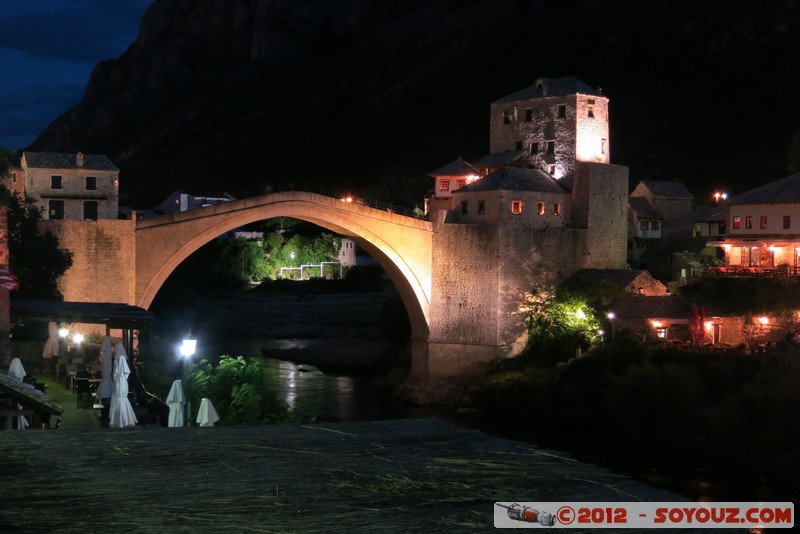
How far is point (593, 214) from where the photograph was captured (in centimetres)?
4200

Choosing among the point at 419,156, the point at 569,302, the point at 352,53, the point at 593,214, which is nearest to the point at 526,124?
the point at 593,214

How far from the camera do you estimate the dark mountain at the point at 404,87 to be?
3465 inches

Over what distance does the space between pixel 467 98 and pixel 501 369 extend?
7132cm

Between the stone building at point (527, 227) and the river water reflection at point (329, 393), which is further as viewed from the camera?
the stone building at point (527, 227)

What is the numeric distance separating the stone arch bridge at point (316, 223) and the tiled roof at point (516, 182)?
2763mm

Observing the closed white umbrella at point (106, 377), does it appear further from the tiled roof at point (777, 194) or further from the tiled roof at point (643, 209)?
the tiled roof at point (643, 209)

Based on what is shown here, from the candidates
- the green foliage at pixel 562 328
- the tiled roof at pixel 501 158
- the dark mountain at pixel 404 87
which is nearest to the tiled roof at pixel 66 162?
the tiled roof at pixel 501 158

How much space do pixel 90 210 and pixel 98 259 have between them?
4.29m

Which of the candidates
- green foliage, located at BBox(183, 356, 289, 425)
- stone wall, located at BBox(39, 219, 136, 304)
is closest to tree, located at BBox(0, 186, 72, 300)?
stone wall, located at BBox(39, 219, 136, 304)

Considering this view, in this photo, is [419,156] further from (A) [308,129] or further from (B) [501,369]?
(B) [501,369]

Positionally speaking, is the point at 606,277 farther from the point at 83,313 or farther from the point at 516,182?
the point at 83,313

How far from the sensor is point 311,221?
40062 millimetres

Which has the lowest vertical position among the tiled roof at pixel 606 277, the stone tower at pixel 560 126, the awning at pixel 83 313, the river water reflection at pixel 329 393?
the river water reflection at pixel 329 393

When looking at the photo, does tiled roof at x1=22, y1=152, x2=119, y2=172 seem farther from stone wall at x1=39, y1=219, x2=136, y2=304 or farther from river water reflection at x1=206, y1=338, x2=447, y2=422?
river water reflection at x1=206, y1=338, x2=447, y2=422
